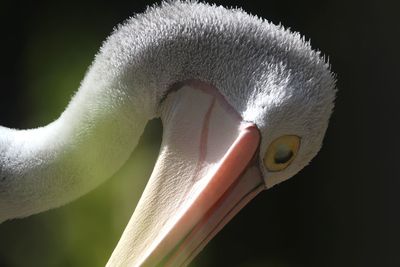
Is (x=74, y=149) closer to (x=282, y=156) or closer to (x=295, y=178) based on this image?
(x=282, y=156)

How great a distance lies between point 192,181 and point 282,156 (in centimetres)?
14

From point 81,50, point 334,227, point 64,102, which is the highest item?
point 81,50

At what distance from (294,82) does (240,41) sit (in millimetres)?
106

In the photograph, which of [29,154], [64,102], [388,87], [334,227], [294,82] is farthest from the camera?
[334,227]

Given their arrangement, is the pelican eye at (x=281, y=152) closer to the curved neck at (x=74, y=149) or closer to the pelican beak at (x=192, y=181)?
the pelican beak at (x=192, y=181)

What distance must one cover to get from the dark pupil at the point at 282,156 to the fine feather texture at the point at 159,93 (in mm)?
15

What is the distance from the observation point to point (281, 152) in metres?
1.06

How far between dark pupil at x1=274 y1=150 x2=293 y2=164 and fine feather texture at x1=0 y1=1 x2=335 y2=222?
0.02m

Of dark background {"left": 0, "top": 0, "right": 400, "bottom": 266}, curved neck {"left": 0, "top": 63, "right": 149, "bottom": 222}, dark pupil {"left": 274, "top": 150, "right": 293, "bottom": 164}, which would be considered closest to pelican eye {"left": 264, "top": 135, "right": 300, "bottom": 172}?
dark pupil {"left": 274, "top": 150, "right": 293, "bottom": 164}

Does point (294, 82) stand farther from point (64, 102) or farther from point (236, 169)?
point (64, 102)

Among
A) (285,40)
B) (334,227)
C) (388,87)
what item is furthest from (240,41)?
(334,227)

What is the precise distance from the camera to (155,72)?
1.08m

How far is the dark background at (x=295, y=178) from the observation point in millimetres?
1872

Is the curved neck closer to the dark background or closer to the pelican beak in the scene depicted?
the pelican beak
